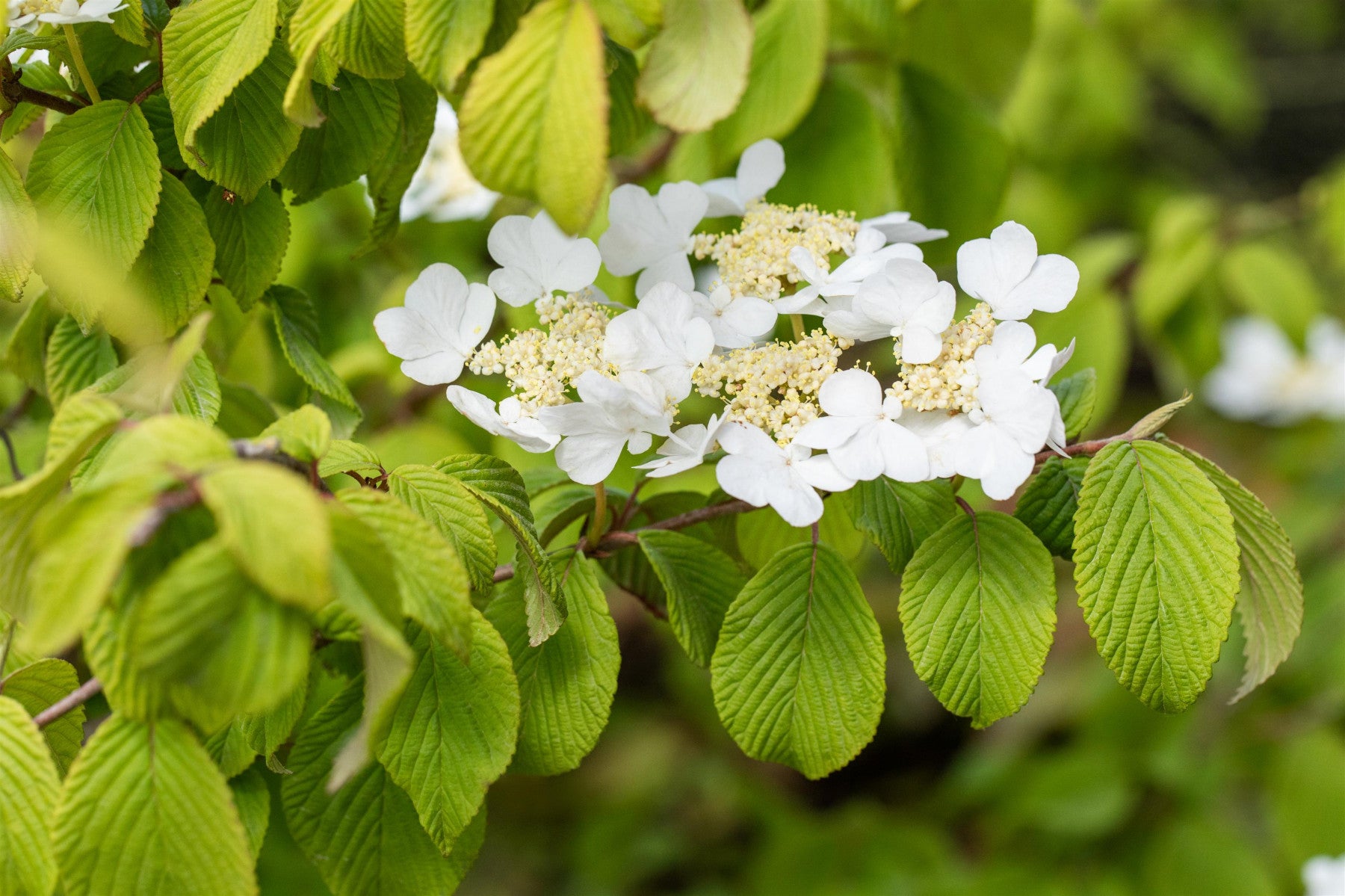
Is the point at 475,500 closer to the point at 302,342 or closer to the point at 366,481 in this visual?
the point at 366,481

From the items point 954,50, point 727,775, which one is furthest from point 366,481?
point 727,775

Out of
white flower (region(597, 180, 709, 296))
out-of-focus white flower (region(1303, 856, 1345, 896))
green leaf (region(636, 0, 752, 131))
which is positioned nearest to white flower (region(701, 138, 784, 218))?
white flower (region(597, 180, 709, 296))

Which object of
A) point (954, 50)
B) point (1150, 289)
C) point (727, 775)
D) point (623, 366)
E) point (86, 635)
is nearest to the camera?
point (86, 635)

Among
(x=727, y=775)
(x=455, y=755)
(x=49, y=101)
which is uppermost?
(x=49, y=101)

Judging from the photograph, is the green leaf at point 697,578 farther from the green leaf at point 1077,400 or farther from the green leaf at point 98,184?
the green leaf at point 98,184

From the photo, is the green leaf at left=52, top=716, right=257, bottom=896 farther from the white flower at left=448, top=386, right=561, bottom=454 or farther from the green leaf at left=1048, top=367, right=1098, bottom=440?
the green leaf at left=1048, top=367, right=1098, bottom=440

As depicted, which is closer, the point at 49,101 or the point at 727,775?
the point at 49,101
